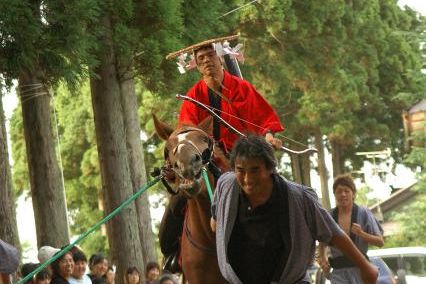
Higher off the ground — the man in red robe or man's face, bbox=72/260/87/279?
the man in red robe

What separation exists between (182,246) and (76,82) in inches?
218

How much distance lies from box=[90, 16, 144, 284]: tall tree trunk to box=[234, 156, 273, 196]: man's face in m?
12.4

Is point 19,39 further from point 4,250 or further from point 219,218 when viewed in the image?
point 219,218

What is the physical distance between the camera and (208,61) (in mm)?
12742

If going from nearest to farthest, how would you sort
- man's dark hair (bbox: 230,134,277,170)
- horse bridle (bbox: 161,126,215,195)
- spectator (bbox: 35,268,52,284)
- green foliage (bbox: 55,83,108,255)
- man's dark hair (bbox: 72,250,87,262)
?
man's dark hair (bbox: 230,134,277,170)
horse bridle (bbox: 161,126,215,195)
spectator (bbox: 35,268,52,284)
man's dark hair (bbox: 72,250,87,262)
green foliage (bbox: 55,83,108,255)

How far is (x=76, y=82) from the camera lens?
1691cm

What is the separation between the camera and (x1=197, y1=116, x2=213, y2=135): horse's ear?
1180 centimetres

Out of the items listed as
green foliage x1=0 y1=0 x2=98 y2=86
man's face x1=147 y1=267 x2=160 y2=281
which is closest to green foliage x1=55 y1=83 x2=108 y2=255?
man's face x1=147 y1=267 x2=160 y2=281

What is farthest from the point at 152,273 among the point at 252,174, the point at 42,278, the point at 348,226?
the point at 252,174

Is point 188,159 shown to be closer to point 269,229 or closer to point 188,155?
point 188,155

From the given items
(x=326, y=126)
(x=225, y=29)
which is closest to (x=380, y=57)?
(x=326, y=126)

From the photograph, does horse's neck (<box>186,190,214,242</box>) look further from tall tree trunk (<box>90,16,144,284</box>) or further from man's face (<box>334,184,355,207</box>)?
tall tree trunk (<box>90,16,144,284</box>)

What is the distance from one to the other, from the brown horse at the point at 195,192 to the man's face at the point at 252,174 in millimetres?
2196

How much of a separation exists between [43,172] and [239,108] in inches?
295
